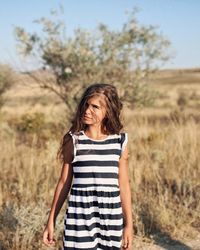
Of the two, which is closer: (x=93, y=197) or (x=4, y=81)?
(x=93, y=197)

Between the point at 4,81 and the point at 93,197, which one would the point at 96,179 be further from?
the point at 4,81

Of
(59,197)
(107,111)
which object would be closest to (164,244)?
(59,197)

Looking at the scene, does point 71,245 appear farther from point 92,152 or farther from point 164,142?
point 164,142

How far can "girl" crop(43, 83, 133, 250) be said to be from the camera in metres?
3.06

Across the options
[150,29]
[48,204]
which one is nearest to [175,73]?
[150,29]

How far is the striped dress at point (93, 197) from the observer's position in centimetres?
306

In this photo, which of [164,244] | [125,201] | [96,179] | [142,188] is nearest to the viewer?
[96,179]

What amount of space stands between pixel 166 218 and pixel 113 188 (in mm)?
2479

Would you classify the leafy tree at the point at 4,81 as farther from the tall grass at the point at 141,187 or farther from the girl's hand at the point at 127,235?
the girl's hand at the point at 127,235

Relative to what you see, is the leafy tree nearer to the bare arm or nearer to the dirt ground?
the dirt ground

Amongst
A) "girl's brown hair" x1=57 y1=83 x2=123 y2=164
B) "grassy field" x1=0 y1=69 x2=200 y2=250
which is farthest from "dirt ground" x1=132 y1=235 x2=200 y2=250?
"girl's brown hair" x1=57 y1=83 x2=123 y2=164

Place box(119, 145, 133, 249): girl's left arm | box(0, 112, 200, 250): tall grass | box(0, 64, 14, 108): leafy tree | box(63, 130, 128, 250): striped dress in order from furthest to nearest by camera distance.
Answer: box(0, 64, 14, 108): leafy tree
box(0, 112, 200, 250): tall grass
box(119, 145, 133, 249): girl's left arm
box(63, 130, 128, 250): striped dress

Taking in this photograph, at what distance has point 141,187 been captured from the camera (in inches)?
265

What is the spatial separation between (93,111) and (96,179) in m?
0.42
